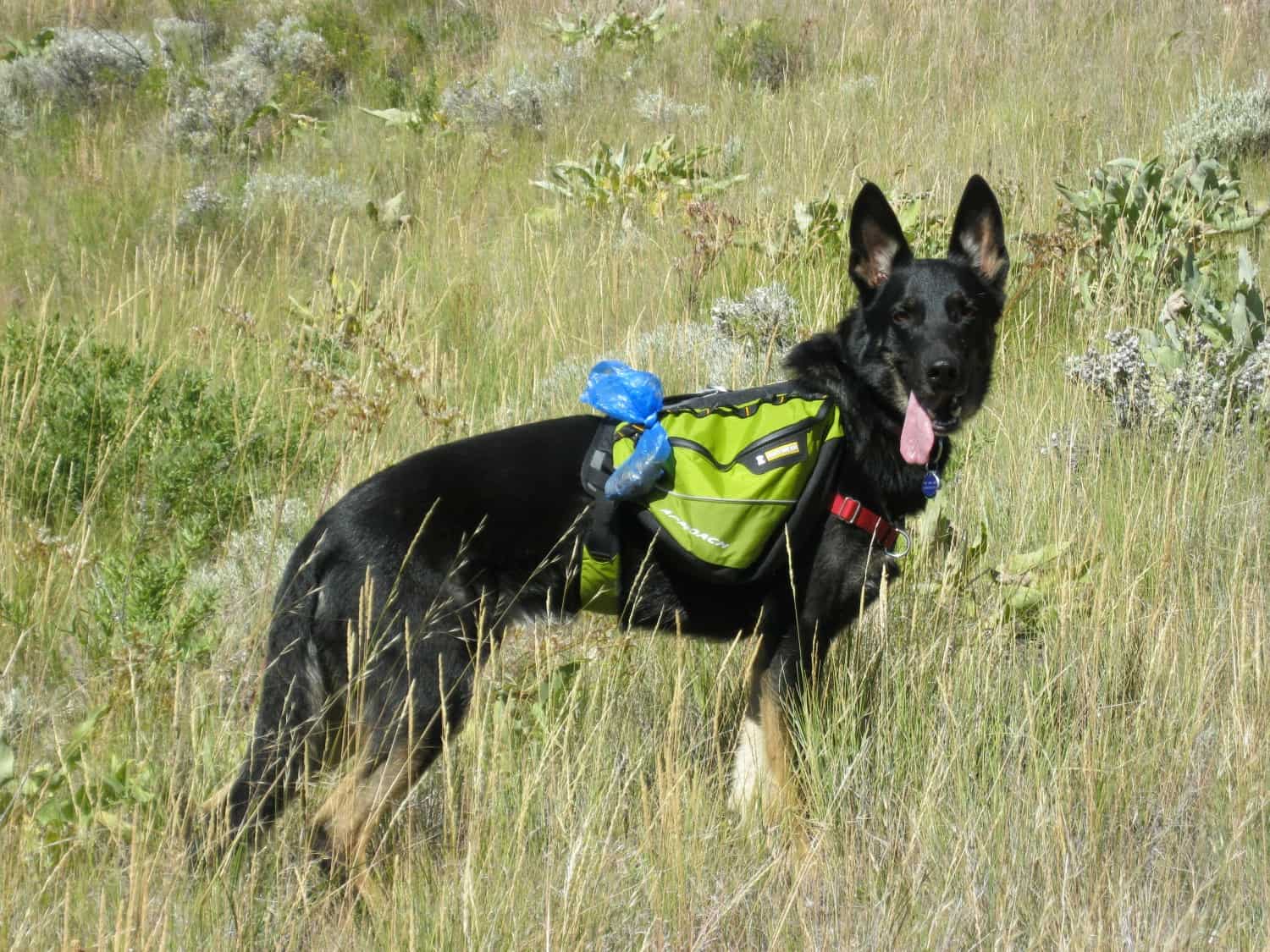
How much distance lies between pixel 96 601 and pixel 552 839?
154cm

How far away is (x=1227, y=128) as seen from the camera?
21.0ft

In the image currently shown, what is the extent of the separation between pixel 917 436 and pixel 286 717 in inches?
71.3

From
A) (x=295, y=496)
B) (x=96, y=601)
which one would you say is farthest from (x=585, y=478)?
(x=295, y=496)

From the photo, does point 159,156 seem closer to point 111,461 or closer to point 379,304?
point 379,304

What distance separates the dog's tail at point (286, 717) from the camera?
2.42m

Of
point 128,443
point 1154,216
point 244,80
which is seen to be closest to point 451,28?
point 244,80

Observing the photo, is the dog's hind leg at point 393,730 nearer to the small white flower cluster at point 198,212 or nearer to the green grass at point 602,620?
the green grass at point 602,620

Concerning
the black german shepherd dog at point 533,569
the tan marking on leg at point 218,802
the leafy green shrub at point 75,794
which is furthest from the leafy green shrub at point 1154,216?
the leafy green shrub at point 75,794

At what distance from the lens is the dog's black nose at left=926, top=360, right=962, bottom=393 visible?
121 inches

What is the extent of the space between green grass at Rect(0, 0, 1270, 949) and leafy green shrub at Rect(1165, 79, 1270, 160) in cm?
22

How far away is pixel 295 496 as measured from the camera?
166 inches

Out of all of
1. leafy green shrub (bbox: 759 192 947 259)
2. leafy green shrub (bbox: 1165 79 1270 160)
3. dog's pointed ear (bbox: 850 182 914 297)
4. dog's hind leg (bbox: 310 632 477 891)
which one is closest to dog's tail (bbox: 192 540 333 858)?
dog's hind leg (bbox: 310 632 477 891)

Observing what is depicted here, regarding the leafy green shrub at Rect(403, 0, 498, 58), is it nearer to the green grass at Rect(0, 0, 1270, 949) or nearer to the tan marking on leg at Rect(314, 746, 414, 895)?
the green grass at Rect(0, 0, 1270, 949)

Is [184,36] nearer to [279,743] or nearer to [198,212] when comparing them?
[198,212]
